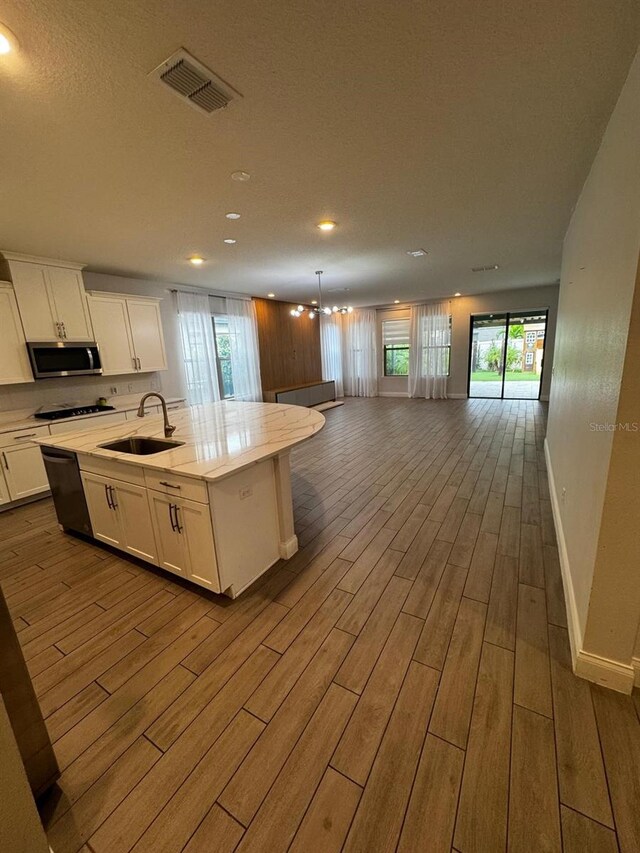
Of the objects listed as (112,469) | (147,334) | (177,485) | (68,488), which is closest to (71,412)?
(147,334)

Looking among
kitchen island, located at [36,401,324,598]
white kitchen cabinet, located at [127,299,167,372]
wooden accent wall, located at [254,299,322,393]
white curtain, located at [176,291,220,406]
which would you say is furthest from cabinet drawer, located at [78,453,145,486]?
wooden accent wall, located at [254,299,322,393]

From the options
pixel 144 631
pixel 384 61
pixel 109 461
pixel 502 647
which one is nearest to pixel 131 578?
pixel 144 631

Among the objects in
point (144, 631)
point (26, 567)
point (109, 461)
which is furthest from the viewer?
point (26, 567)

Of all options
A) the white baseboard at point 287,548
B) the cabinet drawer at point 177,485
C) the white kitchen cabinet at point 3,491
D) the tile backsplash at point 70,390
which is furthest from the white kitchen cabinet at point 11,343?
the white baseboard at point 287,548

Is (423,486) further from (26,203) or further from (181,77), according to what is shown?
(26,203)

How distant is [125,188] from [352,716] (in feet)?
11.0

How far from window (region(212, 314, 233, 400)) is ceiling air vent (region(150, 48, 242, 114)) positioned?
Result: 16.2 ft

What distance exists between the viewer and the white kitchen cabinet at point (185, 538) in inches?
76.8

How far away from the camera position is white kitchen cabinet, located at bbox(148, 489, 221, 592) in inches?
76.8

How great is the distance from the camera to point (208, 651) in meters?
1.74

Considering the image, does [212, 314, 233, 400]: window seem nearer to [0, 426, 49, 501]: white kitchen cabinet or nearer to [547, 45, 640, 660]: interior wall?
[0, 426, 49, 501]: white kitchen cabinet

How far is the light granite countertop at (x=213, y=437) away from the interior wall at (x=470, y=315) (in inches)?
259

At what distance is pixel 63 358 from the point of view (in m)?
4.02

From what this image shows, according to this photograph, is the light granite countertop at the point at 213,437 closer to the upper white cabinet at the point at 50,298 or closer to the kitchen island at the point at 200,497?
the kitchen island at the point at 200,497
